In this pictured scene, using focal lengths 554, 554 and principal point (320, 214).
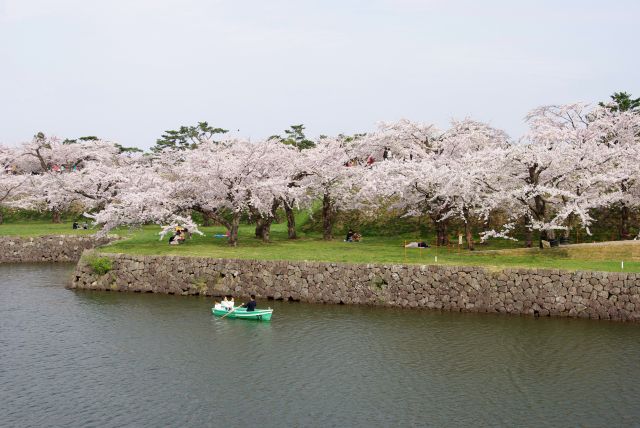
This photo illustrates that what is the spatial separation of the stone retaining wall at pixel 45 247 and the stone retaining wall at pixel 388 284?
53.3 ft

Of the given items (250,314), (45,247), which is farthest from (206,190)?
(45,247)

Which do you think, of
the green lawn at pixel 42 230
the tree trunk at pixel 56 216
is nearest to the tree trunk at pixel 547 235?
the green lawn at pixel 42 230

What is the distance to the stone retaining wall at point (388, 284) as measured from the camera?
3116cm

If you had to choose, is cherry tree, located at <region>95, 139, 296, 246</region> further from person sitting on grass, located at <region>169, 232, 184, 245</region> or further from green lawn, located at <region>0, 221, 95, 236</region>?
green lawn, located at <region>0, 221, 95, 236</region>

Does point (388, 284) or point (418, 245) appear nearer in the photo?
point (388, 284)

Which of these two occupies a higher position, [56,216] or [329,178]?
[329,178]

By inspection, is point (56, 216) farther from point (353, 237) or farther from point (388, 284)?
point (388, 284)

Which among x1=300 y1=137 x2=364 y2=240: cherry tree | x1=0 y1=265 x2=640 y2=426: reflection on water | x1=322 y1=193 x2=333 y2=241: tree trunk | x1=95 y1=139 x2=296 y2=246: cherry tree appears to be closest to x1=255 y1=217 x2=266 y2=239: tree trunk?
x1=95 y1=139 x2=296 y2=246: cherry tree

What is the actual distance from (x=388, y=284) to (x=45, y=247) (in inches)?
1466

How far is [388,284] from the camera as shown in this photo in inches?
1356

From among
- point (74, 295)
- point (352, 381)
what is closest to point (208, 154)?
point (74, 295)

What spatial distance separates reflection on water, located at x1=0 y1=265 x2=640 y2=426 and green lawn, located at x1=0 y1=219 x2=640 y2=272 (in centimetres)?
435

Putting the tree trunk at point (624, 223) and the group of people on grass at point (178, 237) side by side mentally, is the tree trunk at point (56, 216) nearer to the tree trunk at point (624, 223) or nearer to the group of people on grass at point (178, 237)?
the group of people on grass at point (178, 237)

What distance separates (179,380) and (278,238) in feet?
95.1
